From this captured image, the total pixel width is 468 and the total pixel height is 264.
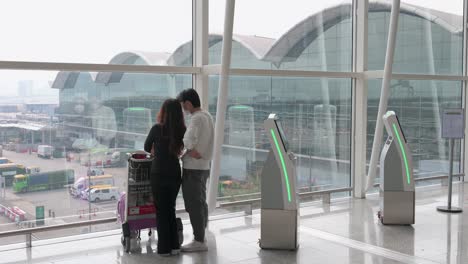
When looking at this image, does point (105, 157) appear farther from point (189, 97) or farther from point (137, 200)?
point (189, 97)

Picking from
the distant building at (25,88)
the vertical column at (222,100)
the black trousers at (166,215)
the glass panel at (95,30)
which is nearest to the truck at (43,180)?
the distant building at (25,88)

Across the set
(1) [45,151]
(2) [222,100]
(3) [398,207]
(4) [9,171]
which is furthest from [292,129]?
(4) [9,171]

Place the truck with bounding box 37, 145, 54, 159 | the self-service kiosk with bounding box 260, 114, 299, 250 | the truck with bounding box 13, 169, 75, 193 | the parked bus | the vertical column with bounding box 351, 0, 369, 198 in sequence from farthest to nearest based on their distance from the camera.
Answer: the vertical column with bounding box 351, 0, 369, 198 → the truck with bounding box 37, 145, 54, 159 → the truck with bounding box 13, 169, 75, 193 → the parked bus → the self-service kiosk with bounding box 260, 114, 299, 250

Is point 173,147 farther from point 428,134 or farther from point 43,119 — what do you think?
point 428,134

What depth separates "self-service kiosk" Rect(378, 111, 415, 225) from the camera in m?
7.26

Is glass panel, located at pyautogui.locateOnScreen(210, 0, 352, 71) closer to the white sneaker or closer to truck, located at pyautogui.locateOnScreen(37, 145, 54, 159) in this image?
truck, located at pyautogui.locateOnScreen(37, 145, 54, 159)

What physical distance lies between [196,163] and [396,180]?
112 inches

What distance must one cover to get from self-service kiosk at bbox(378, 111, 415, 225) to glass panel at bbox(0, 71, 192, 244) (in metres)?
2.91

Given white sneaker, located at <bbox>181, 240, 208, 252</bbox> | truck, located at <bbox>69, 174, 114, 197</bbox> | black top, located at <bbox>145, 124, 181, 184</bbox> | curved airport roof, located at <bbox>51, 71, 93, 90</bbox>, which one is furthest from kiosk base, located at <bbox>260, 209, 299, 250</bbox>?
curved airport roof, located at <bbox>51, 71, 93, 90</bbox>

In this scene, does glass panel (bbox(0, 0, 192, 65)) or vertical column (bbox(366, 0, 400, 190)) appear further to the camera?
vertical column (bbox(366, 0, 400, 190))

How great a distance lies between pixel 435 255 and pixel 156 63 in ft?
13.2

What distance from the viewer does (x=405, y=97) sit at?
10.5 meters

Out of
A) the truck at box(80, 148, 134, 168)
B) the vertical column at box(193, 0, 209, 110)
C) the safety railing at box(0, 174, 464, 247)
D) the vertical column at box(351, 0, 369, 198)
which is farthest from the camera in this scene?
the vertical column at box(351, 0, 369, 198)

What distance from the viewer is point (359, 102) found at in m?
9.41
